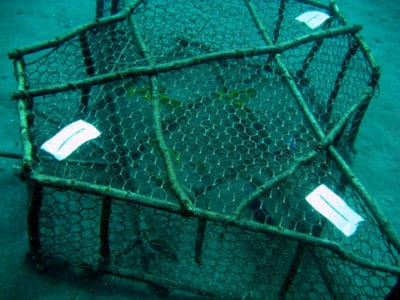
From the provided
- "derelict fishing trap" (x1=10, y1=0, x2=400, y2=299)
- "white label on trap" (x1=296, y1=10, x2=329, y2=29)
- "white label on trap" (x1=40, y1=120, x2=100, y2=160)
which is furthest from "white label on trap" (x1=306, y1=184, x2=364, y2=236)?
"white label on trap" (x1=296, y1=10, x2=329, y2=29)

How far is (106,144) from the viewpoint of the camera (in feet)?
7.60

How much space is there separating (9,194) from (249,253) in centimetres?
142

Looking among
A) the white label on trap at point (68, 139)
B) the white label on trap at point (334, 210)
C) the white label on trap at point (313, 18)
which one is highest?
the white label on trap at point (313, 18)

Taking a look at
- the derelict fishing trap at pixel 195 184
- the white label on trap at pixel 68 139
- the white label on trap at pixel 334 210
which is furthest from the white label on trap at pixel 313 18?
the white label on trap at pixel 68 139

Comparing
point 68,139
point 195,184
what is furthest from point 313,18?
point 68,139

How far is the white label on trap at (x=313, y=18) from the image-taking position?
226 cm

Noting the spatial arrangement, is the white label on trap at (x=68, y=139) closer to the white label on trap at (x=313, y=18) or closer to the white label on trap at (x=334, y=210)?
the white label on trap at (x=334, y=210)

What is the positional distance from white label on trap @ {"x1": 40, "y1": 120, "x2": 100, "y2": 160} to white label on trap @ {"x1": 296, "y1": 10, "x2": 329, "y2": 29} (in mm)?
1545

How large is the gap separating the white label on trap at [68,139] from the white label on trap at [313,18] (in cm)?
154

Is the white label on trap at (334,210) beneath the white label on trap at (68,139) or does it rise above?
beneath

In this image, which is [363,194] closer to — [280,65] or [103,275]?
[280,65]

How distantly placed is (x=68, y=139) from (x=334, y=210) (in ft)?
3.75

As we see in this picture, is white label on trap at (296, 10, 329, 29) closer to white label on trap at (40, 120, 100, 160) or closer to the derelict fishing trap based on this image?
the derelict fishing trap

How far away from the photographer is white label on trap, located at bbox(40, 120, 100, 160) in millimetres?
1432
